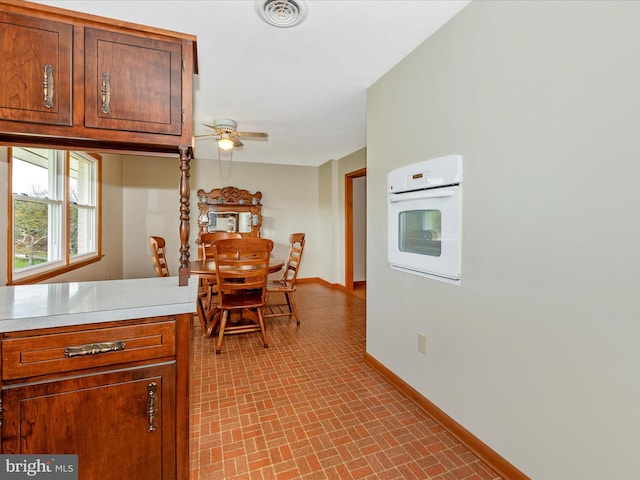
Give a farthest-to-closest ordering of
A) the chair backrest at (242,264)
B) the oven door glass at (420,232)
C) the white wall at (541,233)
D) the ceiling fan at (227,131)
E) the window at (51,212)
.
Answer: the ceiling fan at (227,131) → the chair backrest at (242,264) → the window at (51,212) → the oven door glass at (420,232) → the white wall at (541,233)

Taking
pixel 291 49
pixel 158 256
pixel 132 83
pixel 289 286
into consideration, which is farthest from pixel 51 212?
pixel 291 49

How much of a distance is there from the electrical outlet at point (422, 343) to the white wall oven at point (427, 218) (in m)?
0.42

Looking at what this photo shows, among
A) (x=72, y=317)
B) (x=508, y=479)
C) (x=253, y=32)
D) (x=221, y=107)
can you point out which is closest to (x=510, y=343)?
(x=508, y=479)

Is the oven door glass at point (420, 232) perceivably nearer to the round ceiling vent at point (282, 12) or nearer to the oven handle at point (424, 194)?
the oven handle at point (424, 194)

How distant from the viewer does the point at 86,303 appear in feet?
4.06

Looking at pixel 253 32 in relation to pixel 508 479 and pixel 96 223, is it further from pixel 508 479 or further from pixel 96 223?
pixel 96 223

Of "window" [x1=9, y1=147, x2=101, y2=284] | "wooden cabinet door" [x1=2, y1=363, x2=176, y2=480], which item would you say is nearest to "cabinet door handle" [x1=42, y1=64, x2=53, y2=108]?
"window" [x1=9, y1=147, x2=101, y2=284]

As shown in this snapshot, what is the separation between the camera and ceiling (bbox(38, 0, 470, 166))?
5.49 ft

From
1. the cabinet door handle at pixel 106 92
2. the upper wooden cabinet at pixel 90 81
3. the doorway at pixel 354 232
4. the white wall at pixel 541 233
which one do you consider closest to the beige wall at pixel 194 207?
the doorway at pixel 354 232

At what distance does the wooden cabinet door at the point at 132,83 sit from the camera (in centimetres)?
145

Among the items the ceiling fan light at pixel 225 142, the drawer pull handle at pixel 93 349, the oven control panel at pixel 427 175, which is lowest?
the drawer pull handle at pixel 93 349
